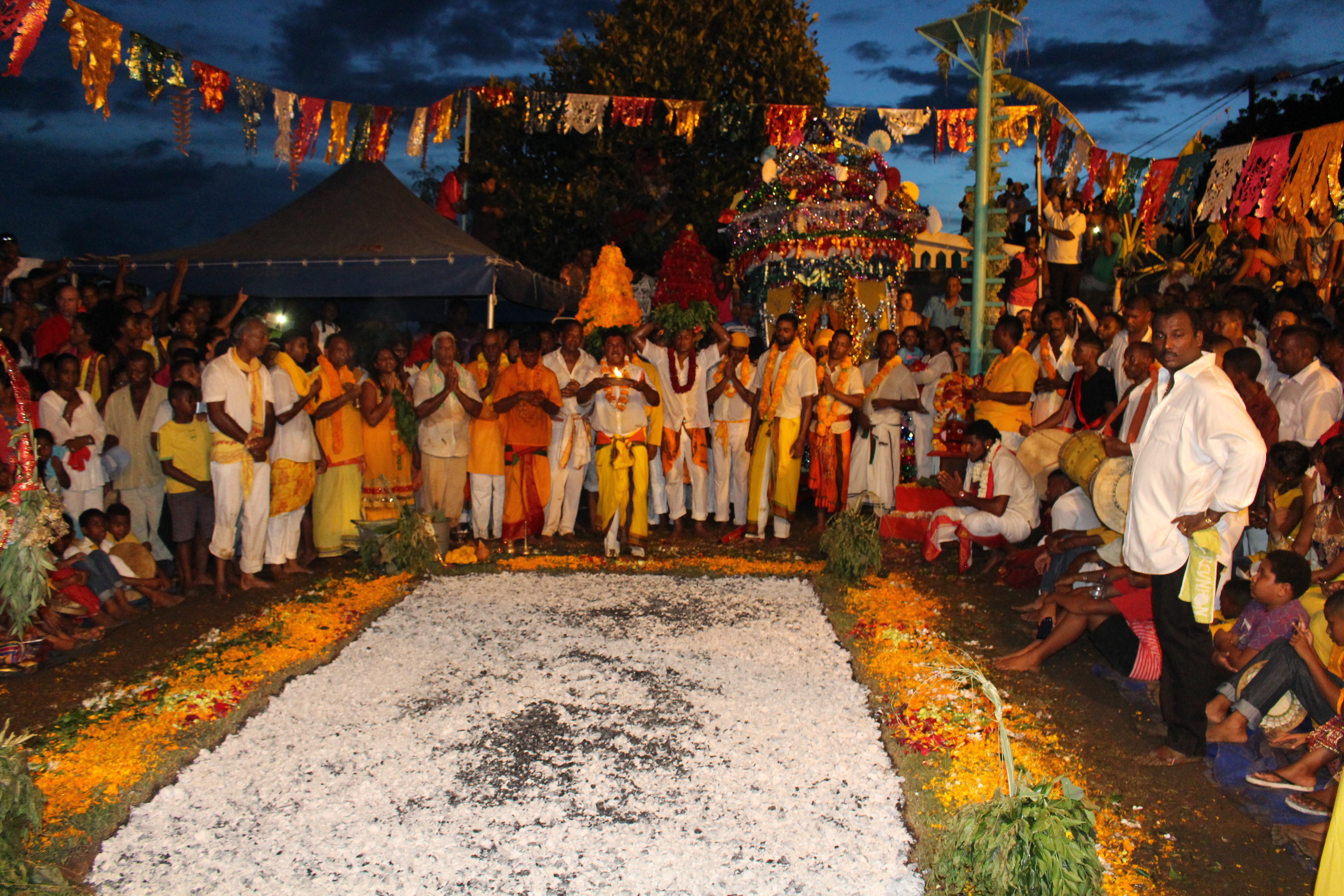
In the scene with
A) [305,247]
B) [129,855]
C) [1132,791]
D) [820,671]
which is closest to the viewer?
[129,855]

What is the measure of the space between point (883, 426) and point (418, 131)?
689 cm

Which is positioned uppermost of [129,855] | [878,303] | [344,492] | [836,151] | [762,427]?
[836,151]

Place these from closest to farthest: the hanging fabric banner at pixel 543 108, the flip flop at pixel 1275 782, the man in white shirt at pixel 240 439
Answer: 1. the flip flop at pixel 1275 782
2. the man in white shirt at pixel 240 439
3. the hanging fabric banner at pixel 543 108

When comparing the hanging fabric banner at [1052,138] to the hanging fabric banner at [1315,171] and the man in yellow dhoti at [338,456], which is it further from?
the man in yellow dhoti at [338,456]

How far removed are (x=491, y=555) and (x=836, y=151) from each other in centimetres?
660

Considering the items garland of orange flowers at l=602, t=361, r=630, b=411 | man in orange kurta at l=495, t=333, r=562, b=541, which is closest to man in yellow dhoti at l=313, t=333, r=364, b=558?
man in orange kurta at l=495, t=333, r=562, b=541

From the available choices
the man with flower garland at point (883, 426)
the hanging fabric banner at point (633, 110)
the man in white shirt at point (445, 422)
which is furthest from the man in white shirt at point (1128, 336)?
the hanging fabric banner at point (633, 110)

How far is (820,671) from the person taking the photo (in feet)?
18.1

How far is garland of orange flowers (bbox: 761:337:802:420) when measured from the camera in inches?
353

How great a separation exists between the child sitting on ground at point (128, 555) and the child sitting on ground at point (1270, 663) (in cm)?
663

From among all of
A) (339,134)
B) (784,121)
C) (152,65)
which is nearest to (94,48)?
(152,65)

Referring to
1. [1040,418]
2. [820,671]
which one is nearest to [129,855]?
[820,671]

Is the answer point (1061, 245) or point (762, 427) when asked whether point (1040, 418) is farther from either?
point (1061, 245)

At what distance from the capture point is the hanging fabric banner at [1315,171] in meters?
8.21
